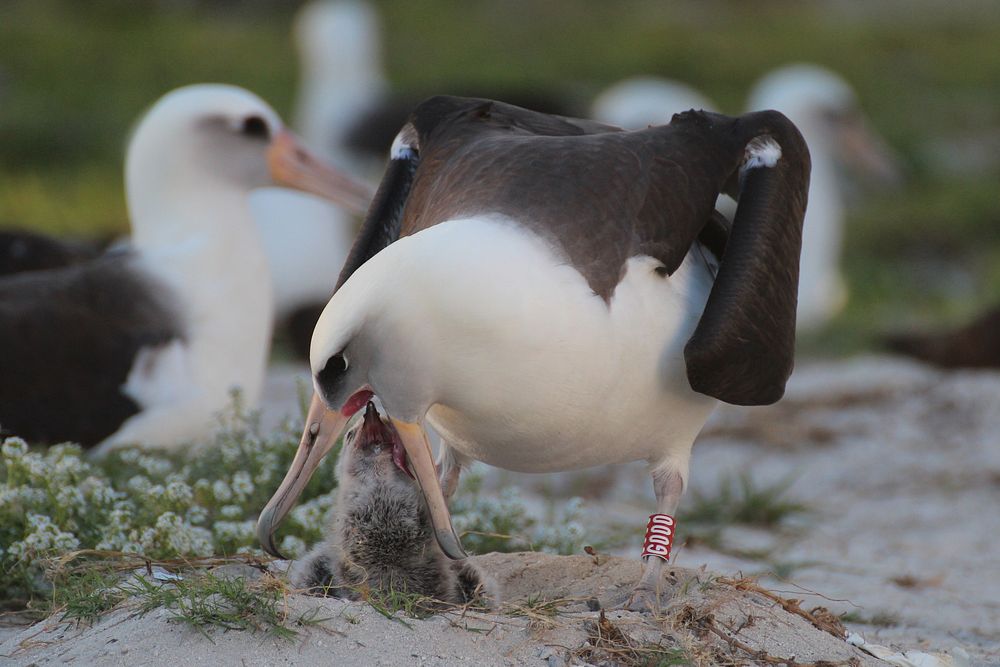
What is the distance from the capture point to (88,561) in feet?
13.9

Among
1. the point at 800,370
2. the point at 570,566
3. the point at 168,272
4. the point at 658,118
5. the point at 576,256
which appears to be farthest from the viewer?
the point at 658,118

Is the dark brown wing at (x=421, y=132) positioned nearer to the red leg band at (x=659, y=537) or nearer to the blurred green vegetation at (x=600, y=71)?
the red leg band at (x=659, y=537)

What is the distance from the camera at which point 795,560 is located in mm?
5883

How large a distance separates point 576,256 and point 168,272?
9.39 ft

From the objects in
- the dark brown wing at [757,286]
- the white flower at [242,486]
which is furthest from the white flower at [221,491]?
the dark brown wing at [757,286]

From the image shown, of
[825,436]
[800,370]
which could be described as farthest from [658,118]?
[825,436]

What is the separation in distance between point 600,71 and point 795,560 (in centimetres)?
1440

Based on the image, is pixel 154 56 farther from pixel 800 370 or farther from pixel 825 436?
pixel 825 436

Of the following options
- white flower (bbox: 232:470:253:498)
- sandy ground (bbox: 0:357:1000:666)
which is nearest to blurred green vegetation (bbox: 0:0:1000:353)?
sandy ground (bbox: 0:357:1000:666)

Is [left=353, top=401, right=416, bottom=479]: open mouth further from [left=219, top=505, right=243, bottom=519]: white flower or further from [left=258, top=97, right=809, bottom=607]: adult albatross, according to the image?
[left=219, top=505, right=243, bottom=519]: white flower

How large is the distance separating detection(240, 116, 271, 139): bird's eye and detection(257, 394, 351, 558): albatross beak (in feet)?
10.1

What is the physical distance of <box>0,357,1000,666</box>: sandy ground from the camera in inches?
141

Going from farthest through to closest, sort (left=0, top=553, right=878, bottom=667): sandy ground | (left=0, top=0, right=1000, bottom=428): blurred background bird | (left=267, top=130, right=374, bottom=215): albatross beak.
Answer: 1. (left=0, top=0, right=1000, bottom=428): blurred background bird
2. (left=267, top=130, right=374, bottom=215): albatross beak
3. (left=0, top=553, right=878, bottom=667): sandy ground

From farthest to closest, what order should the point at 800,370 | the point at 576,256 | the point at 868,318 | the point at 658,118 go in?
the point at 658,118, the point at 868,318, the point at 800,370, the point at 576,256
